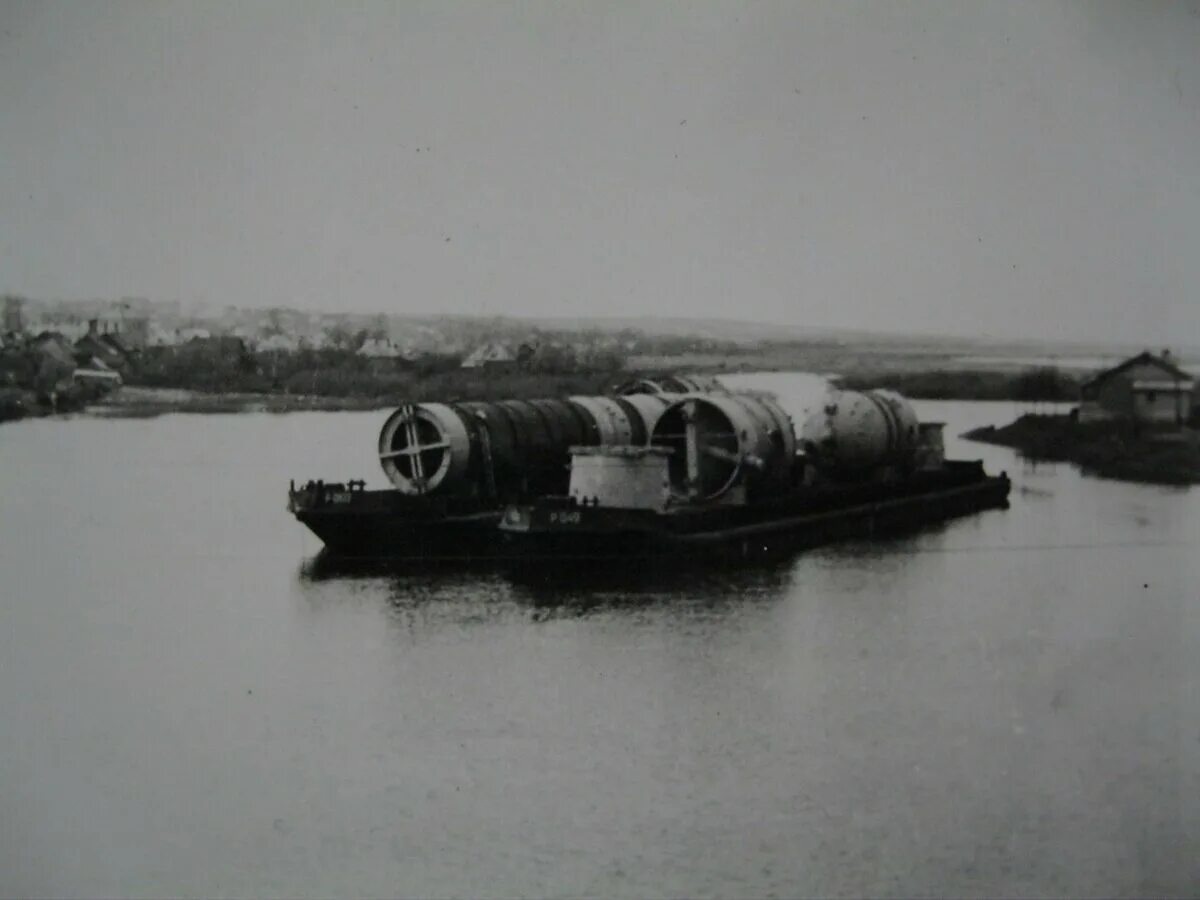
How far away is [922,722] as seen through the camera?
206 inches

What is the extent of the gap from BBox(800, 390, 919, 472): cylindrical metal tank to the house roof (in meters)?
0.89

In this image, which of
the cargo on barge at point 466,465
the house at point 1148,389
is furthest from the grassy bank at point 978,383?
the cargo on barge at point 466,465

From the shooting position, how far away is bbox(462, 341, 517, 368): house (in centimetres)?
570

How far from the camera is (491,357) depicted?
5742mm

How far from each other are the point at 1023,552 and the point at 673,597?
1.57 meters

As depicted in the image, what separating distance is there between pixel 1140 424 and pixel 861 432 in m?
1.97

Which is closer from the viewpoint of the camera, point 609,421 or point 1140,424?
point 1140,424

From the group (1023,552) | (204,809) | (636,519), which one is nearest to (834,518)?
(636,519)

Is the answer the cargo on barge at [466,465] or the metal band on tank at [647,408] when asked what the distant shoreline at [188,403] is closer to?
the cargo on barge at [466,465]

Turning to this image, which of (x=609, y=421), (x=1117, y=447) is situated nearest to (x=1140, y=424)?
(x=1117, y=447)

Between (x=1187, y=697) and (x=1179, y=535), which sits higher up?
(x=1179, y=535)

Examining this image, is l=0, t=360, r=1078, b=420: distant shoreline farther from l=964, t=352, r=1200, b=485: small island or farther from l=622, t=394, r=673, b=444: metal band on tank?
l=622, t=394, r=673, b=444: metal band on tank

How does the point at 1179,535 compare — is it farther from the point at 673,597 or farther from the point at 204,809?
the point at 204,809

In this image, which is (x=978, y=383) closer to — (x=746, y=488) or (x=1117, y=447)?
(x=1117, y=447)
